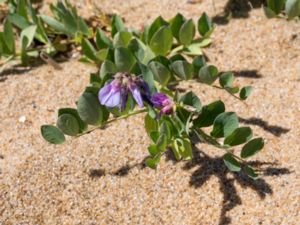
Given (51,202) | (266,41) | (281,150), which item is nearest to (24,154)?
(51,202)

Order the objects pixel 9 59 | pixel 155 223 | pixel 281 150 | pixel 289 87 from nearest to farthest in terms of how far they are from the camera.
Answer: pixel 155 223
pixel 281 150
pixel 289 87
pixel 9 59

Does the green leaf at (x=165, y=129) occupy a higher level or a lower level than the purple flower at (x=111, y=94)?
lower

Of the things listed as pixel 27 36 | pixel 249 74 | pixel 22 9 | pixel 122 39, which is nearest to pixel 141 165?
pixel 122 39

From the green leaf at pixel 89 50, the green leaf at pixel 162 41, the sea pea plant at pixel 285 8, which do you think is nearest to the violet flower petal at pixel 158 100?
the green leaf at pixel 162 41

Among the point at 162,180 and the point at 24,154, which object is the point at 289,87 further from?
the point at 24,154

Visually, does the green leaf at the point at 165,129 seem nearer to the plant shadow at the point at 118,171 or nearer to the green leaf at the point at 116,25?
the plant shadow at the point at 118,171
